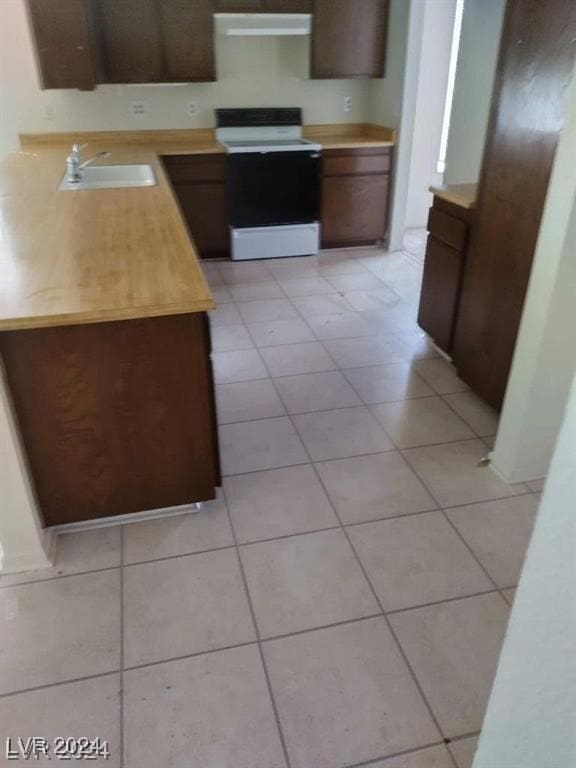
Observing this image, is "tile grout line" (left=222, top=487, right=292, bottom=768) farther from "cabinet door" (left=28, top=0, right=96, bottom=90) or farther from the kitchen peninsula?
"cabinet door" (left=28, top=0, right=96, bottom=90)

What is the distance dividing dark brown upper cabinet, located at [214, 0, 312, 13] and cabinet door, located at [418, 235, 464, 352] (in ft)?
7.27

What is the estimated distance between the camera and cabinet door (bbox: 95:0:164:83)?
3.73 metres

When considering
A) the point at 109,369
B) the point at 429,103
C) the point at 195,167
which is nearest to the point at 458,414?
the point at 109,369

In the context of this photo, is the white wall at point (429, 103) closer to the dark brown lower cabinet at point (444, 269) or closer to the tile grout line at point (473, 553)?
the dark brown lower cabinet at point (444, 269)


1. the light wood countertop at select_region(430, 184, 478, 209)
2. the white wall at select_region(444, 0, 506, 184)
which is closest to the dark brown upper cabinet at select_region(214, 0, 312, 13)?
the white wall at select_region(444, 0, 506, 184)

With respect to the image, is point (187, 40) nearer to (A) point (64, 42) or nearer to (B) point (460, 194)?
(A) point (64, 42)

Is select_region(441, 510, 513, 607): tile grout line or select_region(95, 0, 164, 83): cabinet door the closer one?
select_region(441, 510, 513, 607): tile grout line

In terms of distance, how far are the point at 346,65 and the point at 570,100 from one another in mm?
3053

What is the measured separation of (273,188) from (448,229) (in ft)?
6.17

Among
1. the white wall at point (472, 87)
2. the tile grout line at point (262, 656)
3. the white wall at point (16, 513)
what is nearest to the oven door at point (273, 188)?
the white wall at point (472, 87)

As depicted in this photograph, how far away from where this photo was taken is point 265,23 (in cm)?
413

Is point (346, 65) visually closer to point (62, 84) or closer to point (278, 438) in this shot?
point (62, 84)

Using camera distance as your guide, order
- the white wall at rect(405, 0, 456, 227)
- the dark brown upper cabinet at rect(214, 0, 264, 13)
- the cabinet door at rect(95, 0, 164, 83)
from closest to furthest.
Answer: the cabinet door at rect(95, 0, 164, 83) < the dark brown upper cabinet at rect(214, 0, 264, 13) < the white wall at rect(405, 0, 456, 227)

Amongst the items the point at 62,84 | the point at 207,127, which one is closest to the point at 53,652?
the point at 62,84
